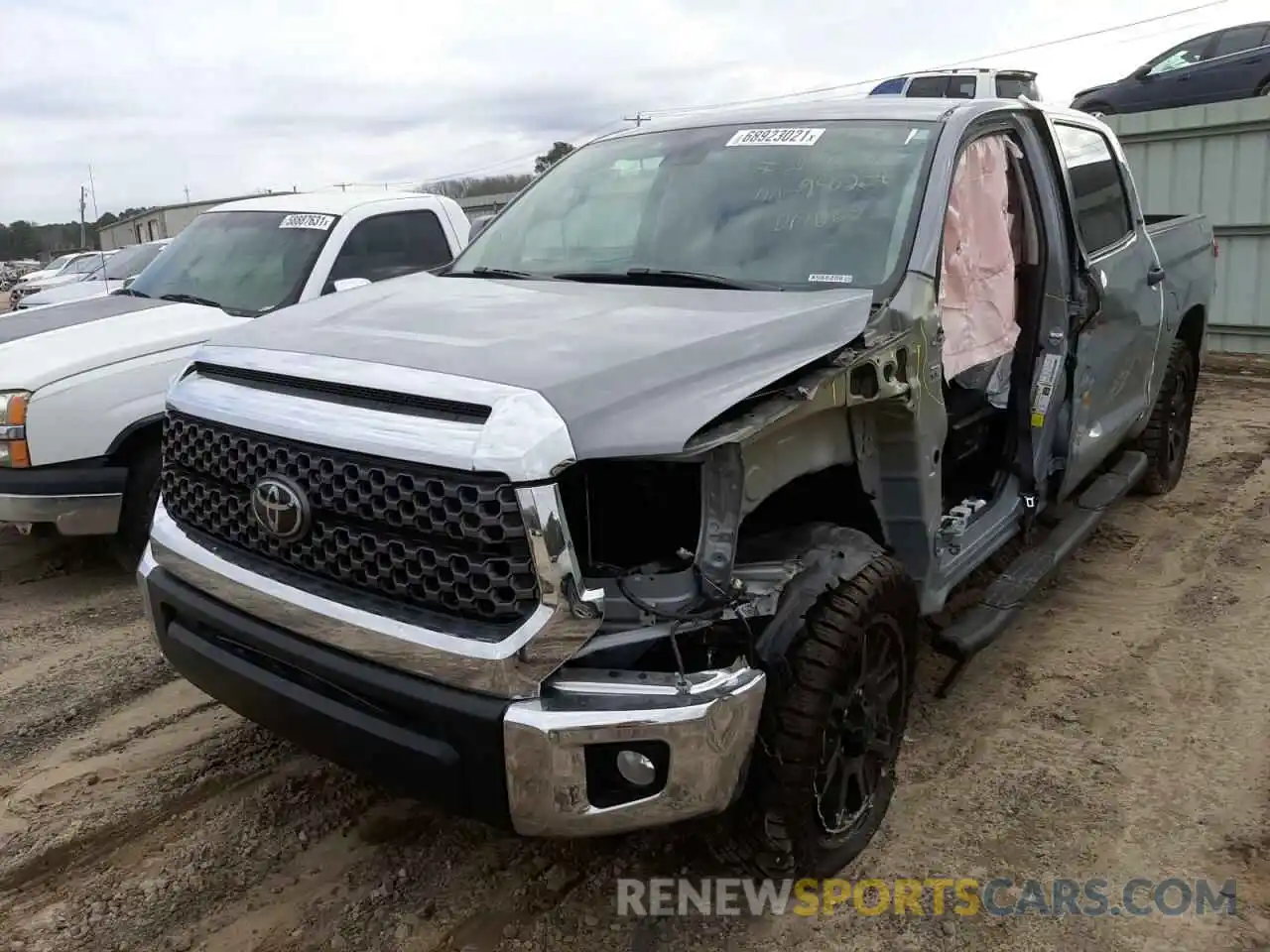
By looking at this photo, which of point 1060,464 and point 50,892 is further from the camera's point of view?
point 1060,464

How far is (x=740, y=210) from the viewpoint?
3.44m

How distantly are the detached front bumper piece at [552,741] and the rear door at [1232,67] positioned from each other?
1367 cm

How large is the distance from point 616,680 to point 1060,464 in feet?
8.64

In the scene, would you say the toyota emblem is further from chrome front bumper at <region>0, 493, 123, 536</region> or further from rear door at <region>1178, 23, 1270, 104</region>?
rear door at <region>1178, 23, 1270, 104</region>

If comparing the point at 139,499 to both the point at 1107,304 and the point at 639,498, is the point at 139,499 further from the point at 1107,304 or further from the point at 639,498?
the point at 1107,304

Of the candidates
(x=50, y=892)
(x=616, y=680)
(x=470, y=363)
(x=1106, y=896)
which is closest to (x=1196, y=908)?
(x=1106, y=896)

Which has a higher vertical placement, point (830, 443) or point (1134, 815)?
point (830, 443)

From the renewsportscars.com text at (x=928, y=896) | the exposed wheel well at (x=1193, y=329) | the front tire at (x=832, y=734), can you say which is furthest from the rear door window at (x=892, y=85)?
the renewsportscars.com text at (x=928, y=896)

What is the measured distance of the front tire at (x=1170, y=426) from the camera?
5656 mm

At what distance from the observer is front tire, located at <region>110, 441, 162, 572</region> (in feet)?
15.9

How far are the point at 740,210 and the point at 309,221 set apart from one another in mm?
3466

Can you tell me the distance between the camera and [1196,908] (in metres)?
2.72

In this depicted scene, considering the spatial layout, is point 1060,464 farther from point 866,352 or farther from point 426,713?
point 426,713

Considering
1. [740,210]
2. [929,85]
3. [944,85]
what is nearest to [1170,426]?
[740,210]
